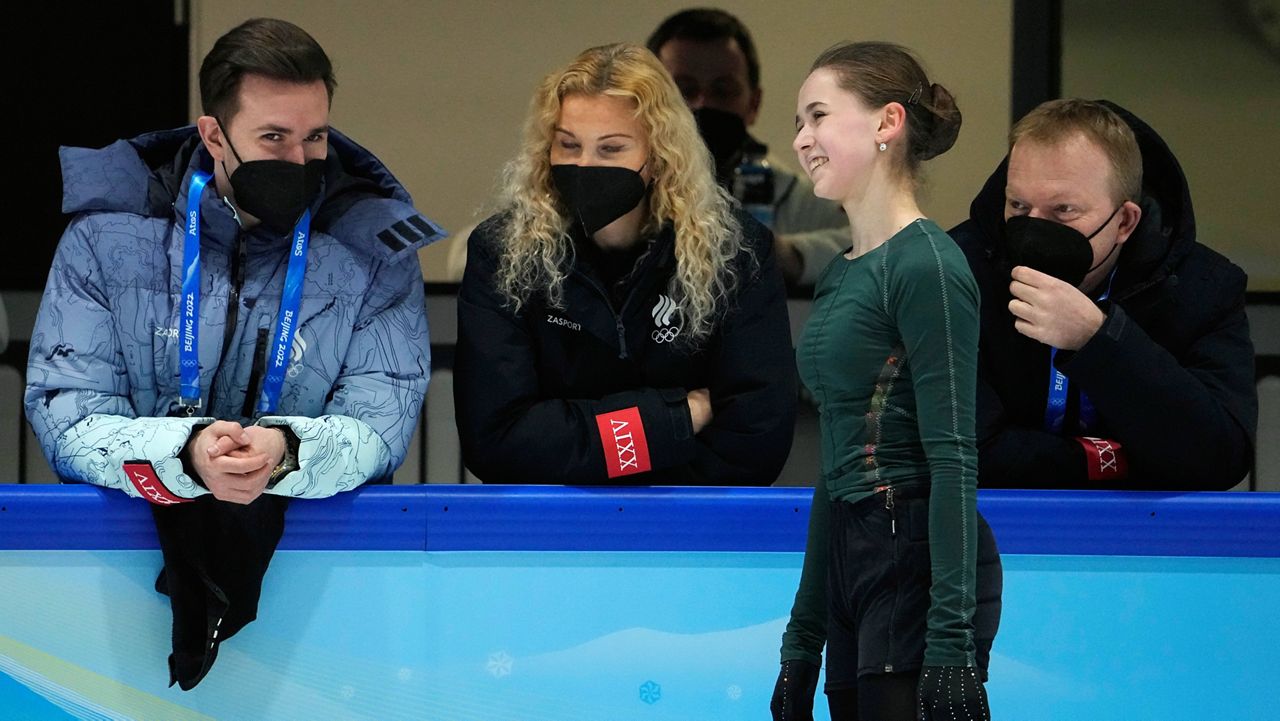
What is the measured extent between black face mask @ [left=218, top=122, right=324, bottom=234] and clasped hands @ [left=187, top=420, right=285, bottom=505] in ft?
1.54

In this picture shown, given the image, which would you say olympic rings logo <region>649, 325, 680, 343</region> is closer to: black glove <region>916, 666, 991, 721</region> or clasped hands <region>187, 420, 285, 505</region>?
clasped hands <region>187, 420, 285, 505</region>

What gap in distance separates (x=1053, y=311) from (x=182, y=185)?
1669 millimetres

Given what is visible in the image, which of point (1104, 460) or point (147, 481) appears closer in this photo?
point (147, 481)

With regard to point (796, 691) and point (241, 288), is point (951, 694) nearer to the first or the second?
point (796, 691)

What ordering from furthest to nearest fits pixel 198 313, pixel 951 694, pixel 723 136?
1. pixel 723 136
2. pixel 198 313
3. pixel 951 694

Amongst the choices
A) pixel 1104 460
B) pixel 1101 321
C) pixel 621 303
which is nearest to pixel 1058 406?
pixel 1104 460

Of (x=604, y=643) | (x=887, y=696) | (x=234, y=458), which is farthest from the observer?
(x=604, y=643)

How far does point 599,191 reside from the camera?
319 centimetres

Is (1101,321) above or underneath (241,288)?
above

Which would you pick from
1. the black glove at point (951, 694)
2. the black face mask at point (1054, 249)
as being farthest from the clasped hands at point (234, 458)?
the black face mask at point (1054, 249)

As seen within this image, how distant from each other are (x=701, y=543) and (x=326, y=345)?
2.72 ft

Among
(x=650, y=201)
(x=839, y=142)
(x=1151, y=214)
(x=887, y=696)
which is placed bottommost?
(x=887, y=696)

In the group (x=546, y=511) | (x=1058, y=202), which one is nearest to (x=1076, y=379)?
(x=1058, y=202)

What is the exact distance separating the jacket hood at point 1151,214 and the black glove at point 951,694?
125cm
